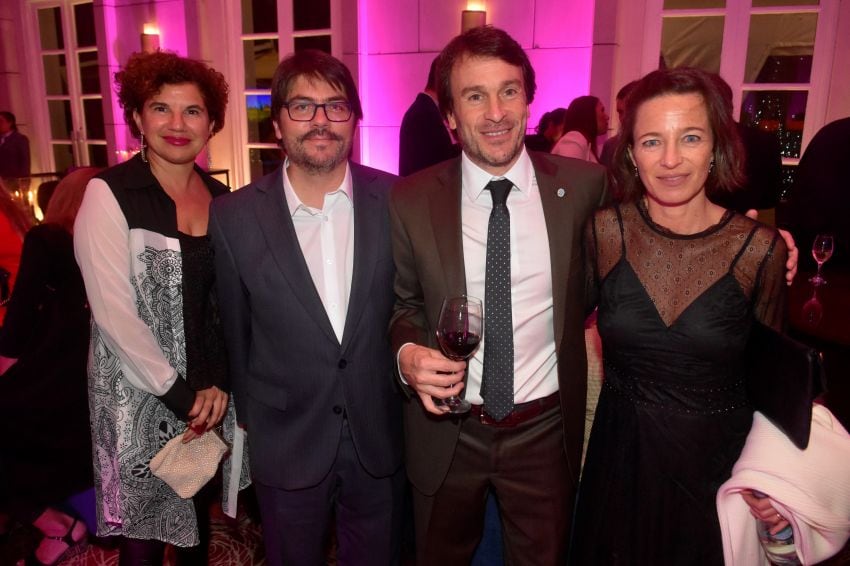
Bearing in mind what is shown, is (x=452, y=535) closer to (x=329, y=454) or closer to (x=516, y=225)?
(x=329, y=454)

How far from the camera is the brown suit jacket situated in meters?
1.76

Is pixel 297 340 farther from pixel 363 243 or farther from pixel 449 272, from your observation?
pixel 449 272

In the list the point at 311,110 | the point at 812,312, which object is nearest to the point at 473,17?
the point at 812,312

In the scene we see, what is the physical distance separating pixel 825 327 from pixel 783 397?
1245mm

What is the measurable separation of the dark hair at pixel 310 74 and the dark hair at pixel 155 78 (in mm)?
354

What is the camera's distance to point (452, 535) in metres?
1.88

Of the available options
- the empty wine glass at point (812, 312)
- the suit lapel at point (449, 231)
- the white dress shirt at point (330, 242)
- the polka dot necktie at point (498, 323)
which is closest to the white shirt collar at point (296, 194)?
the white dress shirt at point (330, 242)

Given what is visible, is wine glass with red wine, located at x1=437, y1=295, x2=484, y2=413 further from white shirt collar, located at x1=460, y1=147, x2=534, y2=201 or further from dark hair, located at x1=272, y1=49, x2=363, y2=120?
dark hair, located at x1=272, y1=49, x2=363, y2=120

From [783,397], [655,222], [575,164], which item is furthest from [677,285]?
[575,164]

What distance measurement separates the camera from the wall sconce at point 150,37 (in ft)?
28.5

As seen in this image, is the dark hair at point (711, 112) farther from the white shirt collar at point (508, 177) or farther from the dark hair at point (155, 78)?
the dark hair at point (155, 78)

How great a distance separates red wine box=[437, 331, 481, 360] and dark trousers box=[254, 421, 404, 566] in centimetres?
59

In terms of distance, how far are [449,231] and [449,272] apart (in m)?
0.13

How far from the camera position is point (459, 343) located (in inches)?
57.6
